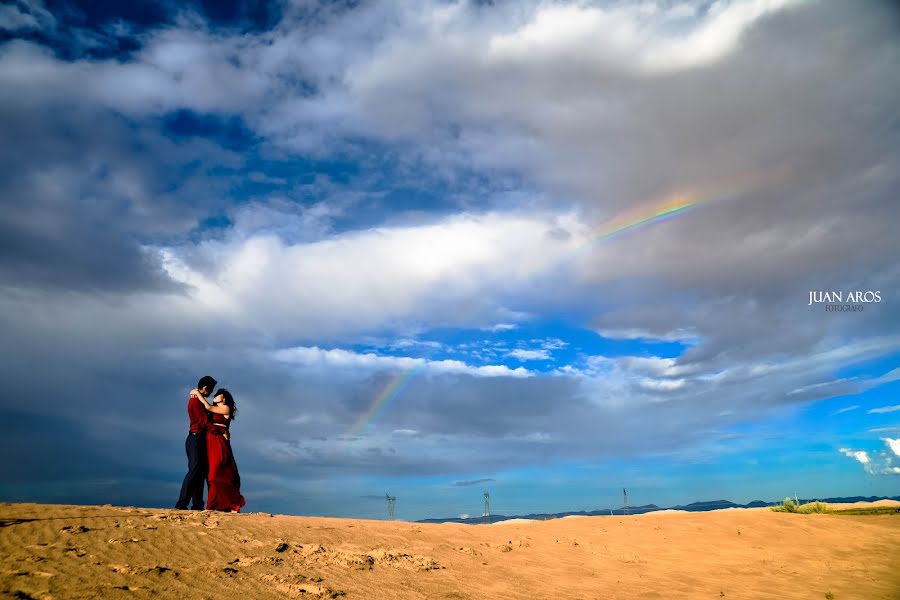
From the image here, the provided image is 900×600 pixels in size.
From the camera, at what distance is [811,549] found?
49.8ft

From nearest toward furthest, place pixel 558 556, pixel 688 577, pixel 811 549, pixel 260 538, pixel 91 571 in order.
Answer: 1. pixel 91 571
2. pixel 260 538
3. pixel 688 577
4. pixel 558 556
5. pixel 811 549

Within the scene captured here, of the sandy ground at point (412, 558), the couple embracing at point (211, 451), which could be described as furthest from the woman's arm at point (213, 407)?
the sandy ground at point (412, 558)

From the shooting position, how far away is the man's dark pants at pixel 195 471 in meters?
12.2

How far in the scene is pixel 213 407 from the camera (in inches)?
506

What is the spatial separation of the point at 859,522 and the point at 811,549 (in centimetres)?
558

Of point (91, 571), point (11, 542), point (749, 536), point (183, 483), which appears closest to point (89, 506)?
point (183, 483)

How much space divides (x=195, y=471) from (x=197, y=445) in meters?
0.58

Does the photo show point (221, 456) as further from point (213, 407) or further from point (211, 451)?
point (213, 407)

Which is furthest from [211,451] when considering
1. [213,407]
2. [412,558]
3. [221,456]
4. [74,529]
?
[412,558]

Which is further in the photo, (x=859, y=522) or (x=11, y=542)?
(x=859, y=522)

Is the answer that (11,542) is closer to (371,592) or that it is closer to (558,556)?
(371,592)

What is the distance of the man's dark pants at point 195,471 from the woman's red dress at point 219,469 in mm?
156

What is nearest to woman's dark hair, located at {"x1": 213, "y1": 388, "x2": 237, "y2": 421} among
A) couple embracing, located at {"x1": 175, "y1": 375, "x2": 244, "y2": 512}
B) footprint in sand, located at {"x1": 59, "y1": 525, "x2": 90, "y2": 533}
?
couple embracing, located at {"x1": 175, "y1": 375, "x2": 244, "y2": 512}

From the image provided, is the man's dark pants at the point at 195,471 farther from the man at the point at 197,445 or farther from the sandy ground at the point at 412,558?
the sandy ground at the point at 412,558
